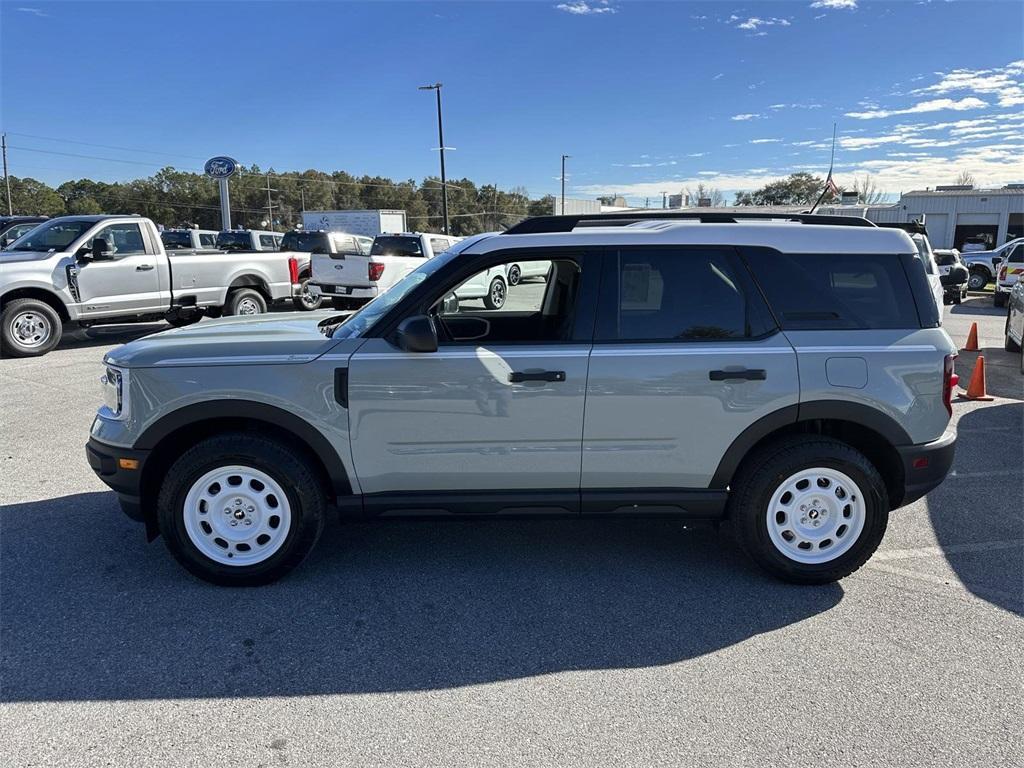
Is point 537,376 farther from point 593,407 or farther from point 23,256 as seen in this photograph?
point 23,256

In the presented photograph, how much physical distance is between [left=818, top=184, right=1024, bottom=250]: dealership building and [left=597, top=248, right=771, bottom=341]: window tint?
4709 centimetres

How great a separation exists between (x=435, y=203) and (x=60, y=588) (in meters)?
112

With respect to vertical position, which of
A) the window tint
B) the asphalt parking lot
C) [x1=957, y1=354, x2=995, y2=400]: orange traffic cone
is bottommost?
the asphalt parking lot

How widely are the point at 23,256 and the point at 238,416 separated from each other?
29.8 feet

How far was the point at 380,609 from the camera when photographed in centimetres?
350

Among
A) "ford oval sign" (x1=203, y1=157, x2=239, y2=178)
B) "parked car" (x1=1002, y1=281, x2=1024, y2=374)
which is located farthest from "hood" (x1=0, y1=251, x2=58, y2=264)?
"ford oval sign" (x1=203, y1=157, x2=239, y2=178)

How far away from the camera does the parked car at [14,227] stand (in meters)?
15.6

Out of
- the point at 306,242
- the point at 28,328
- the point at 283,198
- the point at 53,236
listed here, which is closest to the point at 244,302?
the point at 53,236

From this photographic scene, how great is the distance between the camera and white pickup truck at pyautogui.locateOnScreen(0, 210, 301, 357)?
10266mm

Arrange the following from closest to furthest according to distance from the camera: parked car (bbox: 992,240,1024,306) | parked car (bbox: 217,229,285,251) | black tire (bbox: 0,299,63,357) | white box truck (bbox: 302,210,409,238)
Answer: black tire (bbox: 0,299,63,357), parked car (bbox: 992,240,1024,306), parked car (bbox: 217,229,285,251), white box truck (bbox: 302,210,409,238)

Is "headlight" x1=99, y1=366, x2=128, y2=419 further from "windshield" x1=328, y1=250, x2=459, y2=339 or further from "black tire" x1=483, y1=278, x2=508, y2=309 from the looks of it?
"black tire" x1=483, y1=278, x2=508, y2=309

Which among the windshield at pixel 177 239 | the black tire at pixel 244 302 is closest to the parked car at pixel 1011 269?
the black tire at pixel 244 302

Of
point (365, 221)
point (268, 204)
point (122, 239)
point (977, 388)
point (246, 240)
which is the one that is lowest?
point (977, 388)

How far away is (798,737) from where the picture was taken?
2.62 m
